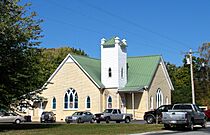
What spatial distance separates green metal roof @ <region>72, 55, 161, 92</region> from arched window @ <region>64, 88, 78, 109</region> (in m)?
3.53

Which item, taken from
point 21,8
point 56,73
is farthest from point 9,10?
point 56,73

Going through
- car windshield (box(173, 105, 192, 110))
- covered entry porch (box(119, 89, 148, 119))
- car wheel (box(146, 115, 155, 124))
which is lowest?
car wheel (box(146, 115, 155, 124))

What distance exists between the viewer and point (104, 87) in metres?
56.4

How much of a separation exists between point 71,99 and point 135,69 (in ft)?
34.8

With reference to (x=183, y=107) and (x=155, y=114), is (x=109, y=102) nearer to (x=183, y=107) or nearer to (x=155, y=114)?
(x=155, y=114)

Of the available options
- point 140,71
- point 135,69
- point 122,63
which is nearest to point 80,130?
point 122,63

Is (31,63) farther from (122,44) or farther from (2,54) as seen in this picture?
(122,44)

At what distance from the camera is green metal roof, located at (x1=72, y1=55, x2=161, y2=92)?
186ft

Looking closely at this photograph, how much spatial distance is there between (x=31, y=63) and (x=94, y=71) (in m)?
27.5

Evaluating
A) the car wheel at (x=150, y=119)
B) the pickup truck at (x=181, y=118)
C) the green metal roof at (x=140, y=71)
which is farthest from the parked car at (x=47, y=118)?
the pickup truck at (x=181, y=118)

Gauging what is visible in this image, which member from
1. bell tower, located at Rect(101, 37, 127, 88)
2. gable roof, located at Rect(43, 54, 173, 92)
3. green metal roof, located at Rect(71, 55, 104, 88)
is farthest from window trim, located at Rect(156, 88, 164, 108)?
green metal roof, located at Rect(71, 55, 104, 88)

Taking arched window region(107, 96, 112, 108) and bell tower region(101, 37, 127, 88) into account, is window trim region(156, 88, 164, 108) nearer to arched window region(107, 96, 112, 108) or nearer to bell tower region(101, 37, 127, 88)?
bell tower region(101, 37, 127, 88)

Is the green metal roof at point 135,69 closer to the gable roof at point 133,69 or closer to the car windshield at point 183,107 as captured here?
the gable roof at point 133,69

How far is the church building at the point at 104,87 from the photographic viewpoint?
55.7 m
